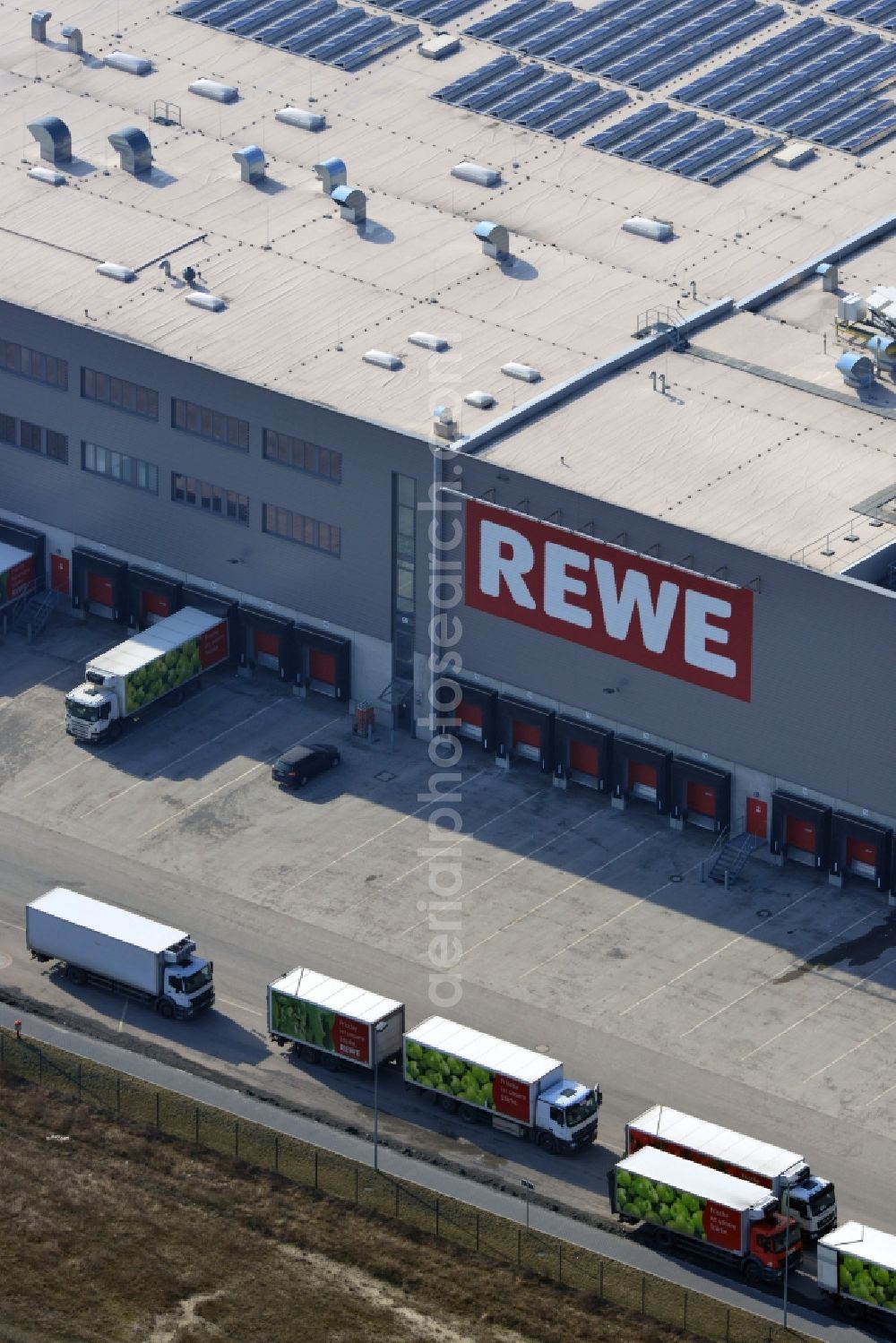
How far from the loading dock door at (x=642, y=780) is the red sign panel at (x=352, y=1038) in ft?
89.1

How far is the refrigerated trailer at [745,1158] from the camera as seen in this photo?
151 m

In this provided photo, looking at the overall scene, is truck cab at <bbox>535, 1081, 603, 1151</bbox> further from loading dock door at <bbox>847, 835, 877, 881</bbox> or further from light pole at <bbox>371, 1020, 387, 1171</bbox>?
loading dock door at <bbox>847, 835, 877, 881</bbox>

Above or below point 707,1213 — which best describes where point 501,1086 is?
below

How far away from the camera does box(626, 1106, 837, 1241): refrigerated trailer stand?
496ft

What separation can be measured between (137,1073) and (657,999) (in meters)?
24.5

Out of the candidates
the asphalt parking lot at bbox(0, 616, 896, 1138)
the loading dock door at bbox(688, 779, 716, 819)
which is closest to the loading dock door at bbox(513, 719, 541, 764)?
the asphalt parking lot at bbox(0, 616, 896, 1138)

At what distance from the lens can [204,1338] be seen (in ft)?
479

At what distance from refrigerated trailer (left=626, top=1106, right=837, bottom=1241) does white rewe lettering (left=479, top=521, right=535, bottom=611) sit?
3543 cm

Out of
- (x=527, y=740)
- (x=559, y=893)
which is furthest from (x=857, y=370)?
(x=559, y=893)

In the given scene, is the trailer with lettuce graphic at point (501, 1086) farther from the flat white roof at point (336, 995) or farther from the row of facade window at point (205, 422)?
the row of facade window at point (205, 422)

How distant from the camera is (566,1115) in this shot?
158m

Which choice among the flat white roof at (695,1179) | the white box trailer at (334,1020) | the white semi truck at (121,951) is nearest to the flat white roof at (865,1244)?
the flat white roof at (695,1179)

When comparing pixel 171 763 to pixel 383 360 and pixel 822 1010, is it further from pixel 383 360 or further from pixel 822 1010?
pixel 822 1010

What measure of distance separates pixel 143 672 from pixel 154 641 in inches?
122
